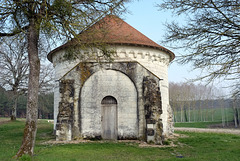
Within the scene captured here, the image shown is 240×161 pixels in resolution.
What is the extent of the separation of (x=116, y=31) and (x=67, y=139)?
290 inches

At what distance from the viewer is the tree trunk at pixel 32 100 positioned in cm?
798

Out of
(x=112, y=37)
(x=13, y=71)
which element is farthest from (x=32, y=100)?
(x=13, y=71)

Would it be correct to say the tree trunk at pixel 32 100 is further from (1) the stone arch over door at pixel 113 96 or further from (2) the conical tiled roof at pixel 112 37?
(1) the stone arch over door at pixel 113 96

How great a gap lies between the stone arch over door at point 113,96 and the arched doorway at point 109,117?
0.18m

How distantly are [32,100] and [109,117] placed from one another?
5696 mm

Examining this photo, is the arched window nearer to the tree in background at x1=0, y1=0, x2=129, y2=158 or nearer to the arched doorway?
the arched doorway

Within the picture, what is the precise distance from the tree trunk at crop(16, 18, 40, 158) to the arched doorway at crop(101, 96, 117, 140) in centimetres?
534

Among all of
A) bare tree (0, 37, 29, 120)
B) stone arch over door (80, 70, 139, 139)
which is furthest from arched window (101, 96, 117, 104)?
bare tree (0, 37, 29, 120)

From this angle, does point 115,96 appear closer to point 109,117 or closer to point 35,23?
point 109,117

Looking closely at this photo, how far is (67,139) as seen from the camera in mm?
12555

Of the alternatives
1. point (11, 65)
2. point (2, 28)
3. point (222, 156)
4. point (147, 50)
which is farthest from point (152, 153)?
point (11, 65)

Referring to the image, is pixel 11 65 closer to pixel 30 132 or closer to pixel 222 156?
pixel 30 132

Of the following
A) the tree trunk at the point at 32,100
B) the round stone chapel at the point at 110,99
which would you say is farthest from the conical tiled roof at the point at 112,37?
the tree trunk at the point at 32,100

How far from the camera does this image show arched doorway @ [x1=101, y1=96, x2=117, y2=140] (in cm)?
1309
